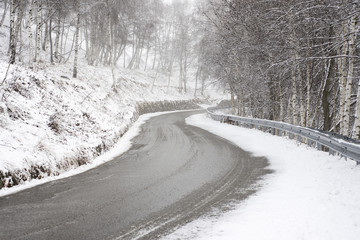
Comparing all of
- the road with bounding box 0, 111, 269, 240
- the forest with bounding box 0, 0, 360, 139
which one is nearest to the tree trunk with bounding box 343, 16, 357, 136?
the forest with bounding box 0, 0, 360, 139

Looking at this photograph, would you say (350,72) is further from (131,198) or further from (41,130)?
(41,130)

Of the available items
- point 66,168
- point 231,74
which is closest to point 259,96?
point 231,74

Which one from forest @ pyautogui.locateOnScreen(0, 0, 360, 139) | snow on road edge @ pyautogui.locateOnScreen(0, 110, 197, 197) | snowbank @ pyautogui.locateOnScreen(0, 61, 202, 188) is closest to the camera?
snow on road edge @ pyautogui.locateOnScreen(0, 110, 197, 197)

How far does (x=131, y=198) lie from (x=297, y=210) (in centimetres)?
332

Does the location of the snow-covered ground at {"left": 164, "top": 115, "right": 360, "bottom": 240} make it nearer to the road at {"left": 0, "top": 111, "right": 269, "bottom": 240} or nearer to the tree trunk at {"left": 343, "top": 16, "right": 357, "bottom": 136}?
the road at {"left": 0, "top": 111, "right": 269, "bottom": 240}

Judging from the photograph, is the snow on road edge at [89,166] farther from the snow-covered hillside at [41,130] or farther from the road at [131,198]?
the road at [131,198]

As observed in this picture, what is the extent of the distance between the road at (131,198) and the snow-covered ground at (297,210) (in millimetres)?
415

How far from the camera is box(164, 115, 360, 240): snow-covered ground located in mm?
4262

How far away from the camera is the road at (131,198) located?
4.41 metres

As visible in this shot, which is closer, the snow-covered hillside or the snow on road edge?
the snow on road edge

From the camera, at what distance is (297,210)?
5.12 m

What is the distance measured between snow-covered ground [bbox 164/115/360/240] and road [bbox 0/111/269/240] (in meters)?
0.42

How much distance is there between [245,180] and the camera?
7.29 meters

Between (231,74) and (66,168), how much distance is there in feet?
54.2
